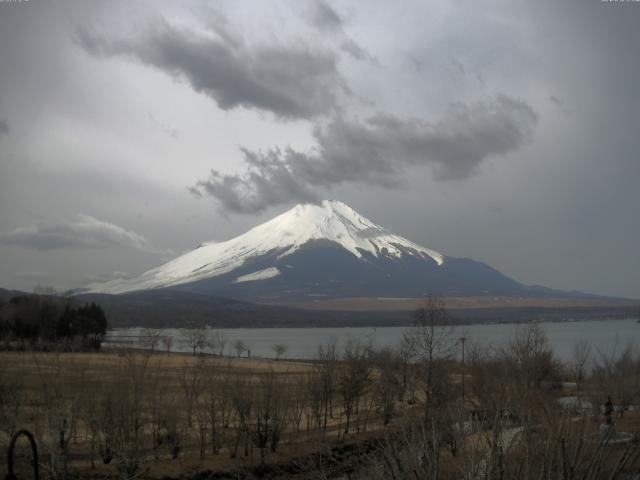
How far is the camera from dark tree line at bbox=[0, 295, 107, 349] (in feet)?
266

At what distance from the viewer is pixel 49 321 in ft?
281

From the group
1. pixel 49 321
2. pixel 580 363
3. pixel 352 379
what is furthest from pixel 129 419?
pixel 49 321

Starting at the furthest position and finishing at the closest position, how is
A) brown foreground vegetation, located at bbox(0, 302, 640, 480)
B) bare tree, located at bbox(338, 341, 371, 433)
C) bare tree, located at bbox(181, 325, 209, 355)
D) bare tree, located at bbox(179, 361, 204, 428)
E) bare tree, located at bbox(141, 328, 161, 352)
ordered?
bare tree, located at bbox(181, 325, 209, 355) → bare tree, located at bbox(141, 328, 161, 352) → bare tree, located at bbox(338, 341, 371, 433) → bare tree, located at bbox(179, 361, 204, 428) → brown foreground vegetation, located at bbox(0, 302, 640, 480)

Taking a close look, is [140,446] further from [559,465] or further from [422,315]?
[559,465]

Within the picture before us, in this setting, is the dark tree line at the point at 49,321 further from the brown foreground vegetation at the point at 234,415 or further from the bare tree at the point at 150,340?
the brown foreground vegetation at the point at 234,415

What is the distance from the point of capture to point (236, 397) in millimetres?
27734

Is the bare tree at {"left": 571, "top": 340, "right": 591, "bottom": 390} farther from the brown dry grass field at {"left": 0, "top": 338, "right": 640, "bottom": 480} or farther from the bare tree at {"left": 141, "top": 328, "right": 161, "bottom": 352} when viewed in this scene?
the bare tree at {"left": 141, "top": 328, "right": 161, "bottom": 352}

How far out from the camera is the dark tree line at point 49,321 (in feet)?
266

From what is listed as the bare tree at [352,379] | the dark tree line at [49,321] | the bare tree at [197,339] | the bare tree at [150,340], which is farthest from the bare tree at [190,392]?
the bare tree at [197,339]

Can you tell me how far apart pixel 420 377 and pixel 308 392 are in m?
8.17

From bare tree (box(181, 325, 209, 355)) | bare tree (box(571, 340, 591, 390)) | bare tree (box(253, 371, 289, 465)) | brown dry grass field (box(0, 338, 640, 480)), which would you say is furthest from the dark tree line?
bare tree (box(571, 340, 591, 390))

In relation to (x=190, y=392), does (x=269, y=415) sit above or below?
below

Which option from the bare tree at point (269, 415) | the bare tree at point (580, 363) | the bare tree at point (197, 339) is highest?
the bare tree at point (580, 363)

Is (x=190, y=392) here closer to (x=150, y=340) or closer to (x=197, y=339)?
(x=150, y=340)
